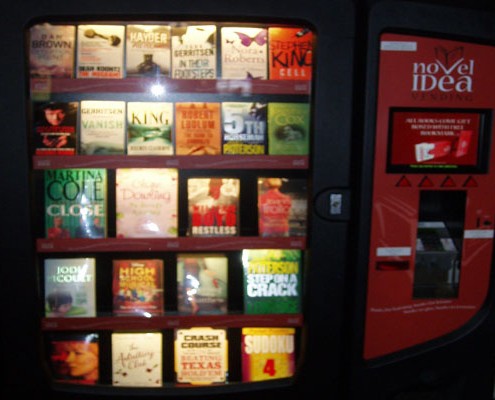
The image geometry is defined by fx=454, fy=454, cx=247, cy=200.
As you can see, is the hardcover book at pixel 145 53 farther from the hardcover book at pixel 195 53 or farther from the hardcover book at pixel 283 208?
the hardcover book at pixel 283 208

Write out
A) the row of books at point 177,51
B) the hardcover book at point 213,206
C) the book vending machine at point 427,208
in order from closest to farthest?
the book vending machine at point 427,208 < the row of books at point 177,51 < the hardcover book at point 213,206

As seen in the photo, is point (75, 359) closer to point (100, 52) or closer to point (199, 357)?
point (199, 357)

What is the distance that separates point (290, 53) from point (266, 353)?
1.15 metres

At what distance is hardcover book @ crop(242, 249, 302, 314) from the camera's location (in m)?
1.73

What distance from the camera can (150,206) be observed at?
1731mm

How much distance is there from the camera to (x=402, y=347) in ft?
5.37

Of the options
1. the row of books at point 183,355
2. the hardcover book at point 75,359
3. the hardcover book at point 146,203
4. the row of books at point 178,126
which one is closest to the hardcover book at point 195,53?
the row of books at point 178,126

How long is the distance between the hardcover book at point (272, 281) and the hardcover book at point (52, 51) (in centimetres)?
95

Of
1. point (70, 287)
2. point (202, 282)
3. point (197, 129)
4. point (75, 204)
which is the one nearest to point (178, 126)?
point (197, 129)

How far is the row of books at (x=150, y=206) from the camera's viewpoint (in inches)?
67.2

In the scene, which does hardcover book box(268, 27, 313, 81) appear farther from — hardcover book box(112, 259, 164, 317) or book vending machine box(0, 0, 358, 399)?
hardcover book box(112, 259, 164, 317)

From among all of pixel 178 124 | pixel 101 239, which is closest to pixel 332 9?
pixel 178 124

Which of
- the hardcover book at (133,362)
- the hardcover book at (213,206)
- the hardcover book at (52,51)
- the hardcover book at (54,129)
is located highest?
the hardcover book at (52,51)

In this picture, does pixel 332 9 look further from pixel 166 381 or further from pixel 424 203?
pixel 166 381
